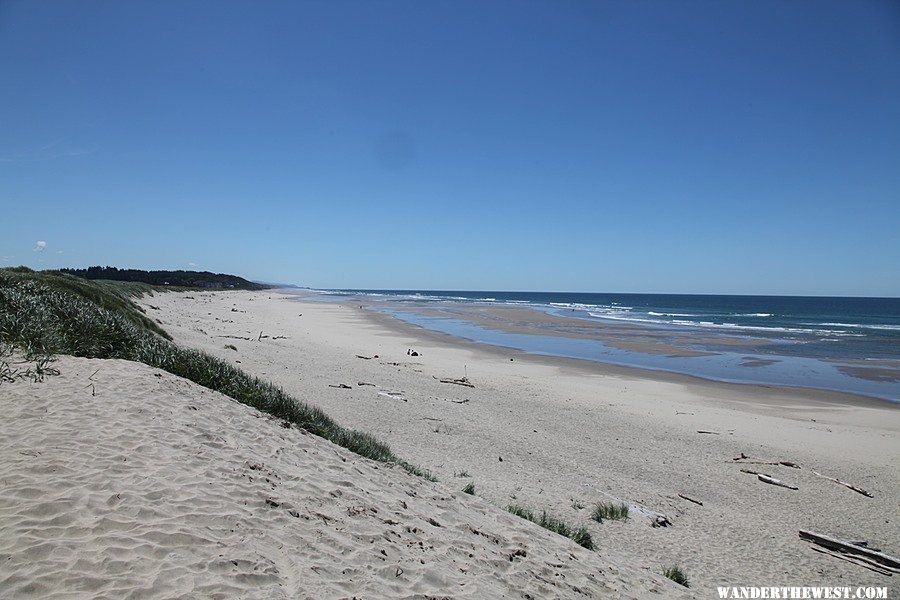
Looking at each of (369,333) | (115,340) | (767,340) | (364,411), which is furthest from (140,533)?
(767,340)

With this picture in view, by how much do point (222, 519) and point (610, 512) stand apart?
17.6ft

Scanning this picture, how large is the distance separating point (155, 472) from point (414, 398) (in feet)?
28.7

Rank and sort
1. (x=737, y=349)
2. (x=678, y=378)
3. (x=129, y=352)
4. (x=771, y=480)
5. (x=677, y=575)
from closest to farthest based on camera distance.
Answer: (x=677, y=575) → (x=771, y=480) → (x=129, y=352) → (x=678, y=378) → (x=737, y=349)

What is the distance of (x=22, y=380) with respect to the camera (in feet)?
21.1

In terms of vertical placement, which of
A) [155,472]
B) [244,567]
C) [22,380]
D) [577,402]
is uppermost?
[22,380]

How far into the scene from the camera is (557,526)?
20.7 feet

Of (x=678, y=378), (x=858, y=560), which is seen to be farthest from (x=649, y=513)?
(x=678, y=378)

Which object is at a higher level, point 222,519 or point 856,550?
point 222,519

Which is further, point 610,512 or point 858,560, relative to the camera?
point 610,512

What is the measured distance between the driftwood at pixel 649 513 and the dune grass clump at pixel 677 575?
4.03 ft

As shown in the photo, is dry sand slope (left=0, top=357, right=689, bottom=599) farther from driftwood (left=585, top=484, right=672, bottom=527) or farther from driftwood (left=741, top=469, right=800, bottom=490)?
driftwood (left=741, top=469, right=800, bottom=490)

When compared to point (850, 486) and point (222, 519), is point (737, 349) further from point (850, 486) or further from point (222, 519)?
point (222, 519)

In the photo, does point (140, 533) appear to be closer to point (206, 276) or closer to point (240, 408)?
point (240, 408)

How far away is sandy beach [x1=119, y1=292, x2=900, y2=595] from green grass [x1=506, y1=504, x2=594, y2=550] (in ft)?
0.76
